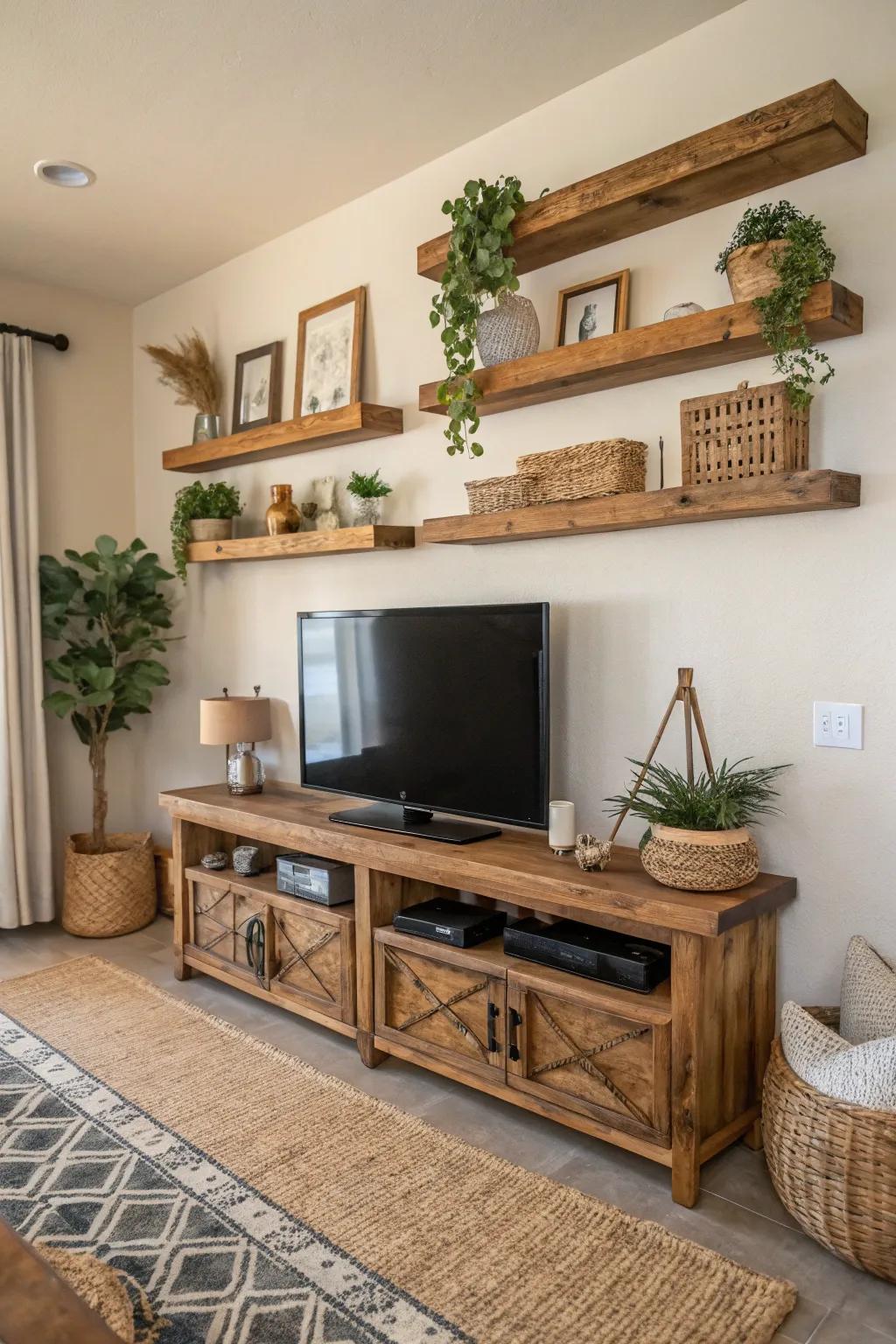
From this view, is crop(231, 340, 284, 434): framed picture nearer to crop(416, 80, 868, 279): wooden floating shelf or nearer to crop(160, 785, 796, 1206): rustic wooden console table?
crop(416, 80, 868, 279): wooden floating shelf

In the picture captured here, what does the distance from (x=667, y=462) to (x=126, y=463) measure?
2.97 metres

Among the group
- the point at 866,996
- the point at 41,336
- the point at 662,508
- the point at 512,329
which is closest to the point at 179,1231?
the point at 866,996

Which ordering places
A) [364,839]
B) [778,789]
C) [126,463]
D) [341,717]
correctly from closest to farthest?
[778,789] → [364,839] → [341,717] → [126,463]

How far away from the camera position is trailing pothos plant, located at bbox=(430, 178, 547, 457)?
2.54m

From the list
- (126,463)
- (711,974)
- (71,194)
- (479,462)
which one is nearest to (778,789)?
(711,974)

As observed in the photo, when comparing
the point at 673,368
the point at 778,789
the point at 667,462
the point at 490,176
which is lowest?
the point at 778,789

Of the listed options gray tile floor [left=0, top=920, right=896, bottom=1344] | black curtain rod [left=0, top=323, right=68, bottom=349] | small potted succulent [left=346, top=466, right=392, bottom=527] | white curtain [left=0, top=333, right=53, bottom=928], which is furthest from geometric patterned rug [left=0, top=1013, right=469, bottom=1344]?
black curtain rod [left=0, top=323, right=68, bottom=349]

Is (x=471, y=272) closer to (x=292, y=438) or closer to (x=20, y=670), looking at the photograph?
(x=292, y=438)

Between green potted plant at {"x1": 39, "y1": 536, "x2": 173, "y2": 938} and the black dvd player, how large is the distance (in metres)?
2.20

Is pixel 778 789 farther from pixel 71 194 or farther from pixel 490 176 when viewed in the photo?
pixel 71 194

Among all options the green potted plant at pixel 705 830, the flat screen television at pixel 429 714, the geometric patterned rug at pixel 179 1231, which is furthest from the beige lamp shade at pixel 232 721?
the green potted plant at pixel 705 830

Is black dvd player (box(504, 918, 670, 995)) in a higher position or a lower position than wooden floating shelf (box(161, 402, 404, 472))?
lower

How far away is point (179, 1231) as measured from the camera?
2.00 meters

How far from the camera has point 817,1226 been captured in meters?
1.88
